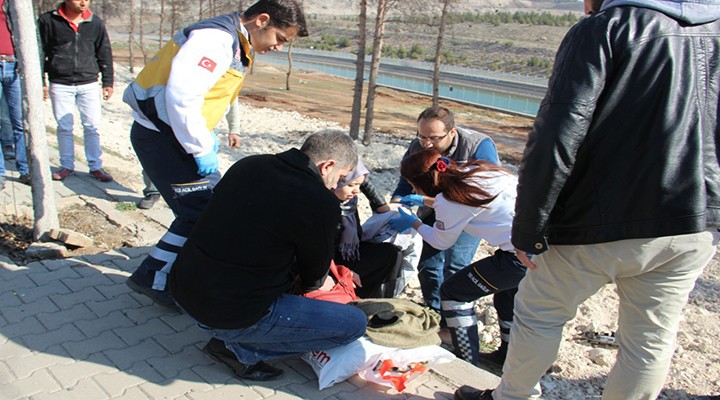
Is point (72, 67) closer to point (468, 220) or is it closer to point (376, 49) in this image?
point (468, 220)

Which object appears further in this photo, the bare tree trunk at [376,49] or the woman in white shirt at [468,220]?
the bare tree trunk at [376,49]

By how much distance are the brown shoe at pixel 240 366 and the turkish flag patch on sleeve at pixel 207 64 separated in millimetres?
1434

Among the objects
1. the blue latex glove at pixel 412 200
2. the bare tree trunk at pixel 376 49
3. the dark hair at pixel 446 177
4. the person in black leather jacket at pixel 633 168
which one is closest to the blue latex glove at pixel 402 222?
the blue latex glove at pixel 412 200

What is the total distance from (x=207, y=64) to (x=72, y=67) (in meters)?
3.08

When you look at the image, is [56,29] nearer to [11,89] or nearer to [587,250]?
[11,89]

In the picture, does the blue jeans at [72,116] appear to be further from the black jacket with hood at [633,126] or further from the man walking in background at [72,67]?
the black jacket with hood at [633,126]

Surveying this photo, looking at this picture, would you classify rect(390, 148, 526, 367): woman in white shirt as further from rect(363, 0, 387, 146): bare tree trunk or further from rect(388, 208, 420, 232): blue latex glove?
rect(363, 0, 387, 146): bare tree trunk

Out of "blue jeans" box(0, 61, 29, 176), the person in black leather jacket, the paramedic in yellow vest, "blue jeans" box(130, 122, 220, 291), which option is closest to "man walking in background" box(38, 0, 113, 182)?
"blue jeans" box(0, 61, 29, 176)

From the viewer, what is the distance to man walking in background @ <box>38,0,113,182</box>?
5.81m

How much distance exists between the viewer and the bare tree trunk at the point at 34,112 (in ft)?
13.4

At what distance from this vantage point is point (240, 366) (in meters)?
3.03

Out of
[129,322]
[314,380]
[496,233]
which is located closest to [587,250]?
[496,233]

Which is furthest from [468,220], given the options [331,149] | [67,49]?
[67,49]

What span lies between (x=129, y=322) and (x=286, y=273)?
45.0 inches
